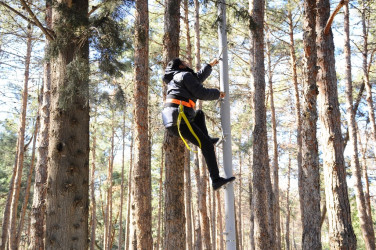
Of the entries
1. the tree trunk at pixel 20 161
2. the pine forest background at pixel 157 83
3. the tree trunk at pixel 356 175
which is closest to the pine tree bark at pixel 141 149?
the pine forest background at pixel 157 83

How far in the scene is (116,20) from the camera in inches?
195

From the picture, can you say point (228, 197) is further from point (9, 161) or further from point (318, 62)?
point (9, 161)

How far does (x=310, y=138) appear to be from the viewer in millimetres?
6340

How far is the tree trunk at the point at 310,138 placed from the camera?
6234 mm

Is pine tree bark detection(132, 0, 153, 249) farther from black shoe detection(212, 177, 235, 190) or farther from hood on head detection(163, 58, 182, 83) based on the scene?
black shoe detection(212, 177, 235, 190)

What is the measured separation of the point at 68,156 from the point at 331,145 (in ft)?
13.9

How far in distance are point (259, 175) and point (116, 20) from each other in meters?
5.17

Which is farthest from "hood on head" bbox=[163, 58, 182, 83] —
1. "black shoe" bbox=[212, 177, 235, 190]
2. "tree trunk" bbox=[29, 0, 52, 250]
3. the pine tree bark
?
"tree trunk" bbox=[29, 0, 52, 250]

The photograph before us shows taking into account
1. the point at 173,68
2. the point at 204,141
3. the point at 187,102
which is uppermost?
the point at 173,68

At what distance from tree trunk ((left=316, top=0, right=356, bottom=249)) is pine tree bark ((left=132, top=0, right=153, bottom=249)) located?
345 centimetres

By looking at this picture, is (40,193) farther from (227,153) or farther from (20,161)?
(227,153)

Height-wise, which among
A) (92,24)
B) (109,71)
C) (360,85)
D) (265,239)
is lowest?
(265,239)

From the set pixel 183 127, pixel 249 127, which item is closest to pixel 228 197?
pixel 183 127

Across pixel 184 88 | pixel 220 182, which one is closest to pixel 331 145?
pixel 220 182
